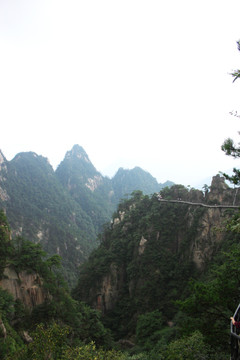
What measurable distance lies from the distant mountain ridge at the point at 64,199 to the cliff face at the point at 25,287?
154 feet

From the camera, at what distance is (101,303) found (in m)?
36.5

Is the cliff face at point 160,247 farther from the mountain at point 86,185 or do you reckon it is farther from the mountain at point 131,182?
the mountain at point 131,182

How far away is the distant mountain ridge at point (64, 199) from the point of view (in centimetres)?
8325

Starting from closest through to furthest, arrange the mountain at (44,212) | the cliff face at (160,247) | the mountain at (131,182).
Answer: the cliff face at (160,247) < the mountain at (44,212) < the mountain at (131,182)

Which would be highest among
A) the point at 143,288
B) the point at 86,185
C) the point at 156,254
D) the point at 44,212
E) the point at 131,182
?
the point at 131,182

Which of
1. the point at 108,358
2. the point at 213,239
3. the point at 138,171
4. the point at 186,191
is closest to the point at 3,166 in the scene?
the point at 138,171

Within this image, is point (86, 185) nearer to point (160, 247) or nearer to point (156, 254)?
point (160, 247)

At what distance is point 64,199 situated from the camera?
117 metres

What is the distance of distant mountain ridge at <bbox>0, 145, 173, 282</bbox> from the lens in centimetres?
8325

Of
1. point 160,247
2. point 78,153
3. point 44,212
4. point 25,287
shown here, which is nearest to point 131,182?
point 78,153

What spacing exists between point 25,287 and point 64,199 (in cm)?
9661

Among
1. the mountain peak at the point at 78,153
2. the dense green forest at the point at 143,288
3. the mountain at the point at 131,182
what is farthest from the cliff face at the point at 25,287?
the mountain peak at the point at 78,153

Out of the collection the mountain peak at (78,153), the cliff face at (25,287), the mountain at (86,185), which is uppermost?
the mountain peak at (78,153)

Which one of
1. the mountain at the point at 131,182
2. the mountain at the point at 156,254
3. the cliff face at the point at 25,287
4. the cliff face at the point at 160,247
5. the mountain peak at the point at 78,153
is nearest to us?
the cliff face at the point at 25,287
